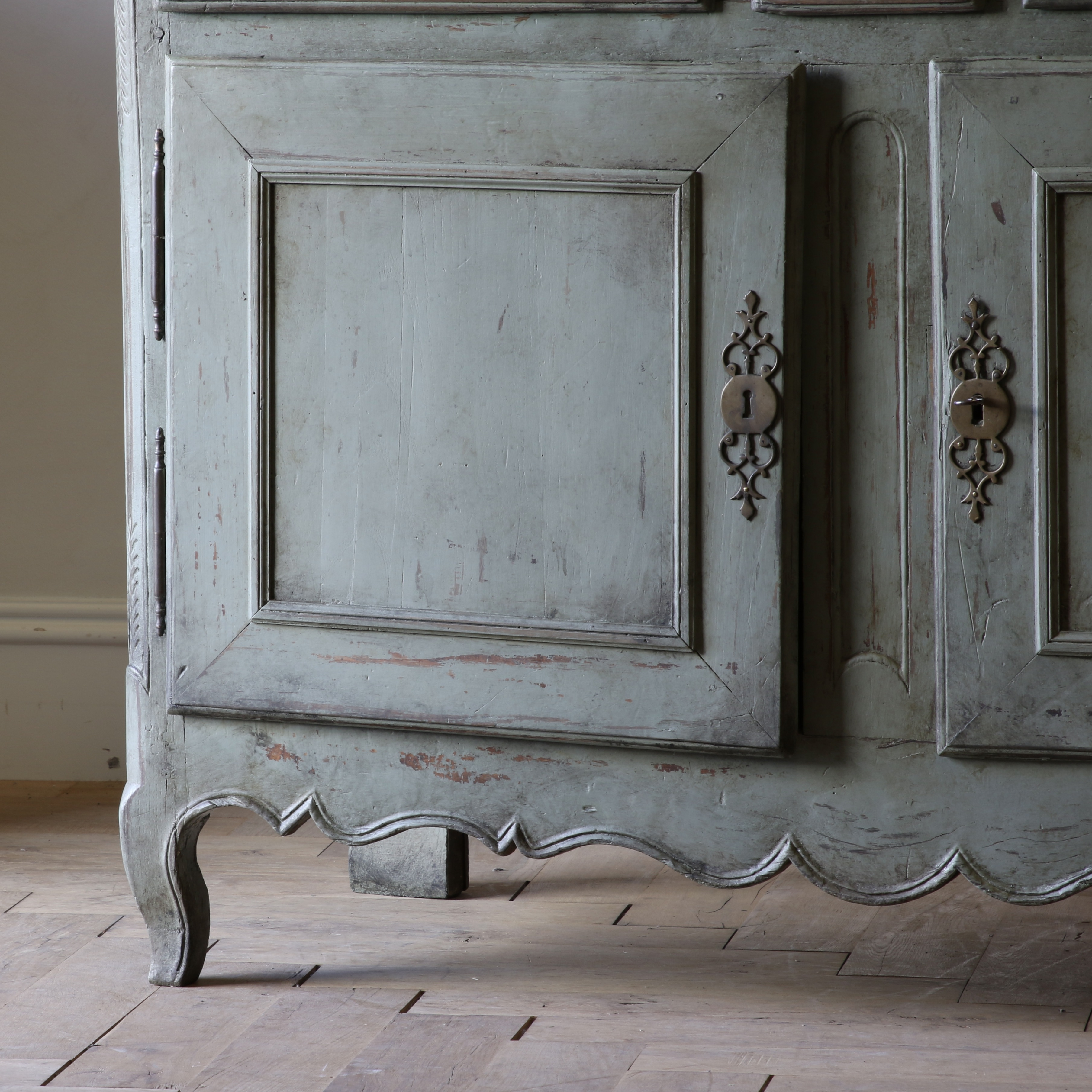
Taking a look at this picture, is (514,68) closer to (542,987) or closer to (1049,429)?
(1049,429)

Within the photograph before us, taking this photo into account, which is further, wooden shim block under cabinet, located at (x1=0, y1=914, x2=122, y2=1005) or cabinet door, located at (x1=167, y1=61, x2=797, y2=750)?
wooden shim block under cabinet, located at (x1=0, y1=914, x2=122, y2=1005)

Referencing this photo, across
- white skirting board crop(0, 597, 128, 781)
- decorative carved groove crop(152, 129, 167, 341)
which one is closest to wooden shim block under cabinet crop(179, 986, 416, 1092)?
decorative carved groove crop(152, 129, 167, 341)

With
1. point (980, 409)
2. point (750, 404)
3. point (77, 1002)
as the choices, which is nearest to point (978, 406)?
point (980, 409)

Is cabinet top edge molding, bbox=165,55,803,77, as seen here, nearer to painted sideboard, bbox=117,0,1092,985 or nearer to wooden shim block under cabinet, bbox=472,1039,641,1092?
painted sideboard, bbox=117,0,1092,985

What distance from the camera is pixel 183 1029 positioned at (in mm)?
1450

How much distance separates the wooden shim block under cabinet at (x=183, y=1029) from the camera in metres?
1.35

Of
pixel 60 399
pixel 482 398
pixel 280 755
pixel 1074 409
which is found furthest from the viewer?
pixel 60 399

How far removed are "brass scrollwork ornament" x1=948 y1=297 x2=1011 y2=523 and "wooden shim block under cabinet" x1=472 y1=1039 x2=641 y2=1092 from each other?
0.62 m

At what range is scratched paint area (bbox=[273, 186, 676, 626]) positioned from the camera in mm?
1339

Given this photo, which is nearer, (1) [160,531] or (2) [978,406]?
(2) [978,406]

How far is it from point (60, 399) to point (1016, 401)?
1.65 metres

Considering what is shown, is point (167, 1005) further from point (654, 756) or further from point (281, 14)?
point (281, 14)

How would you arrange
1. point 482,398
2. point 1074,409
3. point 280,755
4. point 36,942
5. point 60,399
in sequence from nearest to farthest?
point 1074,409
point 482,398
point 280,755
point 36,942
point 60,399

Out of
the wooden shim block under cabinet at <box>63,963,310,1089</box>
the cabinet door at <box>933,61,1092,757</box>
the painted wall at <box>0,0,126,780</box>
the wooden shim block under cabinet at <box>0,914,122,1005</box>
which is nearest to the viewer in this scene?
the cabinet door at <box>933,61,1092,757</box>
